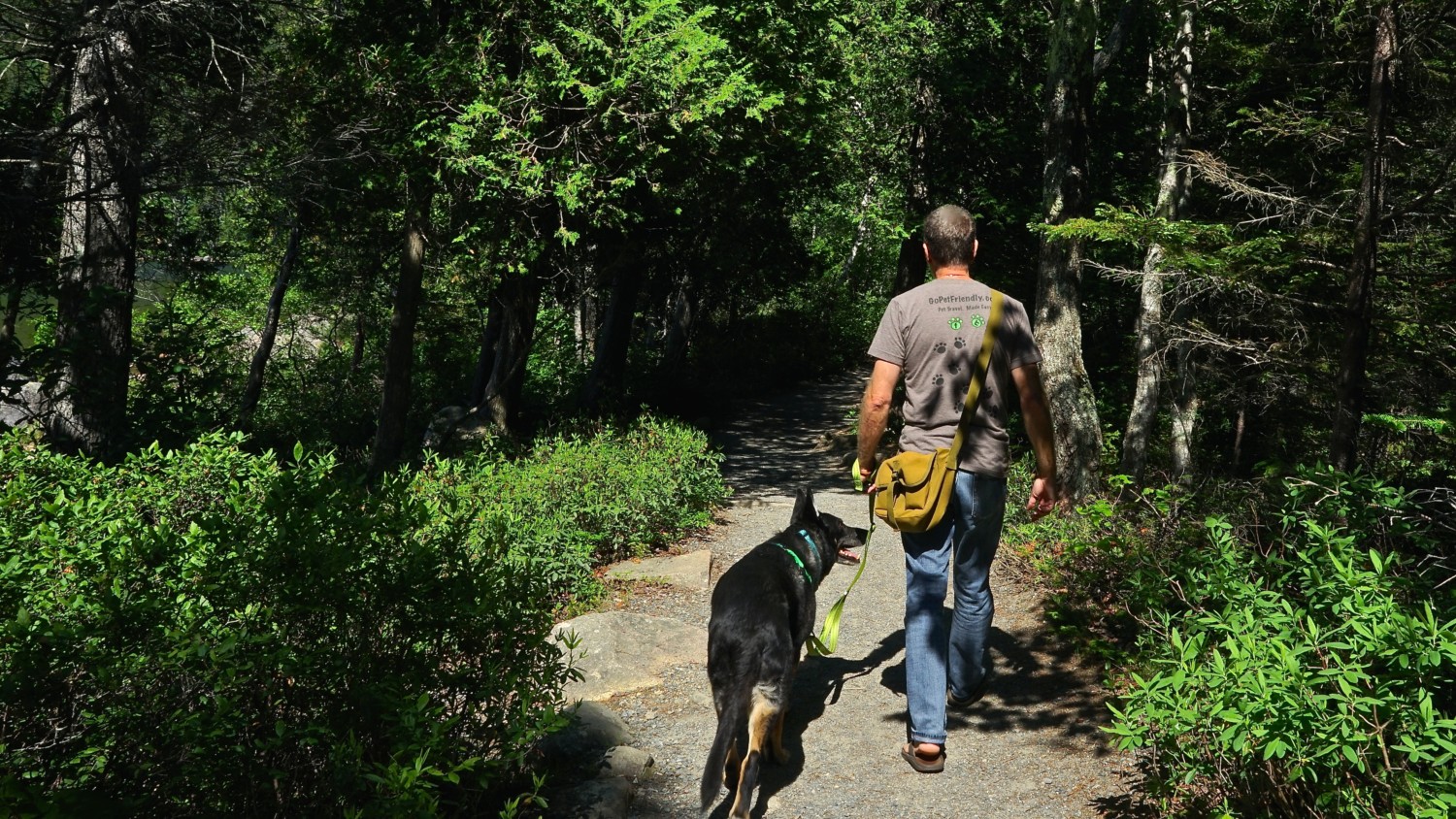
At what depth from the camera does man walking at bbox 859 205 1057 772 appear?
4441 mm

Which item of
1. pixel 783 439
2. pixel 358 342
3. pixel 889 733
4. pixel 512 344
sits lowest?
pixel 783 439

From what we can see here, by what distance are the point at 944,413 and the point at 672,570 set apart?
430 centimetres

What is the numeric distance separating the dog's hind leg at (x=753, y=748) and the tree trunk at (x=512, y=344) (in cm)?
972

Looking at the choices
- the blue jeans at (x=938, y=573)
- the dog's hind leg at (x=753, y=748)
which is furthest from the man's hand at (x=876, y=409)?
the dog's hind leg at (x=753, y=748)

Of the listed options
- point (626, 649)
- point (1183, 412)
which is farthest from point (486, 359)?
point (626, 649)

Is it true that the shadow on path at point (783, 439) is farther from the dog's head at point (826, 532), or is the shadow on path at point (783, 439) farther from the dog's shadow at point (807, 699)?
the dog's head at point (826, 532)

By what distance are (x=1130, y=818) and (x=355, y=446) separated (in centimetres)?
1583

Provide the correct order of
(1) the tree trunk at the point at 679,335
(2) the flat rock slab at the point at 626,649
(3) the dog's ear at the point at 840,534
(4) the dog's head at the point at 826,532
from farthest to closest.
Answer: (1) the tree trunk at the point at 679,335 → (2) the flat rock slab at the point at 626,649 → (3) the dog's ear at the point at 840,534 → (4) the dog's head at the point at 826,532

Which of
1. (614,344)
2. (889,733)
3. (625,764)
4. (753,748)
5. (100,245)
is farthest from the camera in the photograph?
(614,344)

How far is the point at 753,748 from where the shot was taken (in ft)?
13.3

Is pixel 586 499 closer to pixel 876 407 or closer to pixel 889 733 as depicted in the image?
pixel 889 733

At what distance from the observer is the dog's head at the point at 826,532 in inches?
209

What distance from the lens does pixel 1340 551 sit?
3.80 meters

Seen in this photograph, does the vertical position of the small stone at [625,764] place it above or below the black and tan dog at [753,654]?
below
